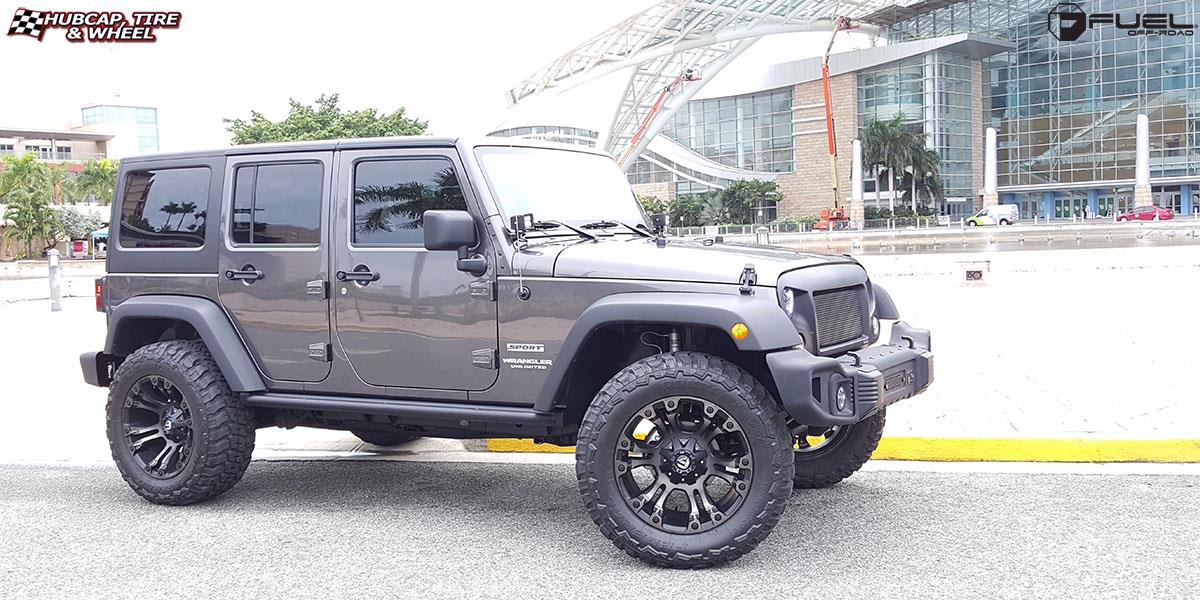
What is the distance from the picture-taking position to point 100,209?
76.9 metres

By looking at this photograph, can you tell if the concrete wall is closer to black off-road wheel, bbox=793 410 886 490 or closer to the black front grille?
black off-road wheel, bbox=793 410 886 490

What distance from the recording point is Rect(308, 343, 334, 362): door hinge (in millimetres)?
5727

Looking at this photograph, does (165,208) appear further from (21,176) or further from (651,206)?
(21,176)

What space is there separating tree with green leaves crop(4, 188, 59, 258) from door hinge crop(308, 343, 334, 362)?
63.8 metres

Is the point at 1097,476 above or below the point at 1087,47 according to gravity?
below

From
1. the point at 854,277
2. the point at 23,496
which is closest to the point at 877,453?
the point at 854,277

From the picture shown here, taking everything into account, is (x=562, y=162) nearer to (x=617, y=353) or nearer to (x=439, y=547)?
(x=617, y=353)

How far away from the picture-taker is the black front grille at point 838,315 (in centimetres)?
507

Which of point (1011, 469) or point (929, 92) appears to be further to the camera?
point (929, 92)

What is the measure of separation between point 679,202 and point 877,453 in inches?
A: 3316

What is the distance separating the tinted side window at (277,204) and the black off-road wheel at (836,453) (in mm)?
2847

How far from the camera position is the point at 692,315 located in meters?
4.73

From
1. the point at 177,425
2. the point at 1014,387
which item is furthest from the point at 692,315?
the point at 1014,387

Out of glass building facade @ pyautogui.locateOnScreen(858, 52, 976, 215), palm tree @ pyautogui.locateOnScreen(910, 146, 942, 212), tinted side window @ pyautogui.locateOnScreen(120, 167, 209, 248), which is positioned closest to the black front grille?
tinted side window @ pyautogui.locateOnScreen(120, 167, 209, 248)
